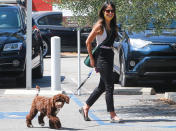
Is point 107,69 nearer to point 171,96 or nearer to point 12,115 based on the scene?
point 12,115

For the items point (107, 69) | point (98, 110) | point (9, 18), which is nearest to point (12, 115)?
point (98, 110)

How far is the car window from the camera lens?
2212 cm

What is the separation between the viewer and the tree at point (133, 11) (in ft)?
31.5

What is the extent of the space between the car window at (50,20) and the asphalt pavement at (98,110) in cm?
775

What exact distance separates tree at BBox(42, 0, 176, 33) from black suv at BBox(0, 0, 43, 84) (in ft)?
9.82

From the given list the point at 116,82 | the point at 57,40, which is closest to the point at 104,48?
the point at 57,40

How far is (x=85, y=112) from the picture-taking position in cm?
919

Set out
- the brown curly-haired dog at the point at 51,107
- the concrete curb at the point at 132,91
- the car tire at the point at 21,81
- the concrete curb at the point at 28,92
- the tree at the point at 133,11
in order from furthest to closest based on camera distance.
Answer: the car tire at the point at 21,81 → the concrete curb at the point at 132,91 → the concrete curb at the point at 28,92 → the tree at the point at 133,11 → the brown curly-haired dog at the point at 51,107

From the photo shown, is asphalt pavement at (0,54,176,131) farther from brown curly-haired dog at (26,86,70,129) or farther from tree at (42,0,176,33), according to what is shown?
tree at (42,0,176,33)

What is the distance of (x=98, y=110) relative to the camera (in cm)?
1030

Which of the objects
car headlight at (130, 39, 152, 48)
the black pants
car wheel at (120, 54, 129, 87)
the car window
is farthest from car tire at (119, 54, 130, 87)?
the car window

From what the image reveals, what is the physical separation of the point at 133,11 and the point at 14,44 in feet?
13.0

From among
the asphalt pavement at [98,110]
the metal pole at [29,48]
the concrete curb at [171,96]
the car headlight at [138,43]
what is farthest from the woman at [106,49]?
the metal pole at [29,48]

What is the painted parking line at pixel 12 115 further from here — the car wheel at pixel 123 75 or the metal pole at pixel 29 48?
the car wheel at pixel 123 75
